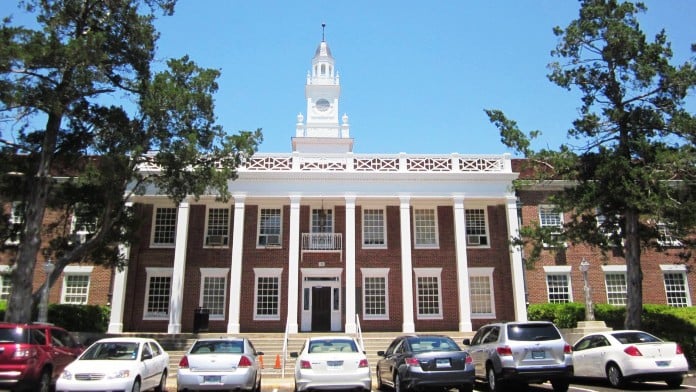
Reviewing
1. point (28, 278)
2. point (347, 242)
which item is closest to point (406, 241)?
point (347, 242)

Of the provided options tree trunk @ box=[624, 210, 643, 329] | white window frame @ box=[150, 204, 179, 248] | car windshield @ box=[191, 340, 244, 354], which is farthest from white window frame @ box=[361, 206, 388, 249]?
car windshield @ box=[191, 340, 244, 354]

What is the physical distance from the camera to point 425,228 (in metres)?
30.0

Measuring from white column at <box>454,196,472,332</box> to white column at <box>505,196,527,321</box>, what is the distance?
2254 mm

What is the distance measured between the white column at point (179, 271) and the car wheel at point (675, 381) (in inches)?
796

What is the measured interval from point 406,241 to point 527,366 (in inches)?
591

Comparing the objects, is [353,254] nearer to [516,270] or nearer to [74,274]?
[516,270]

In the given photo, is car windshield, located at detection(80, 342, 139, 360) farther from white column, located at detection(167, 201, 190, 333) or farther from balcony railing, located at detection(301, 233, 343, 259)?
balcony railing, located at detection(301, 233, 343, 259)

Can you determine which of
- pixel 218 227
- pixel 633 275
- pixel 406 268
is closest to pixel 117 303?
pixel 218 227

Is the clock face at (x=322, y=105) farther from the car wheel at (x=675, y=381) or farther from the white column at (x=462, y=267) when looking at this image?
the car wheel at (x=675, y=381)

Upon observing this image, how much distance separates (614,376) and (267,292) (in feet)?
60.1

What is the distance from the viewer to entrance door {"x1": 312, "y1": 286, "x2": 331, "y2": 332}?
28.6m

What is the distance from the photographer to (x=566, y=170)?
21297mm

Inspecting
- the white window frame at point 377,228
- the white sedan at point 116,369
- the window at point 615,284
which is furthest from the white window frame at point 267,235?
the window at point 615,284

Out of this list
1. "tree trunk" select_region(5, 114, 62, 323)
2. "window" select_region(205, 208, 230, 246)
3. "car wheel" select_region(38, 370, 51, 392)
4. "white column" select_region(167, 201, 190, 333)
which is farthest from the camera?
"window" select_region(205, 208, 230, 246)
